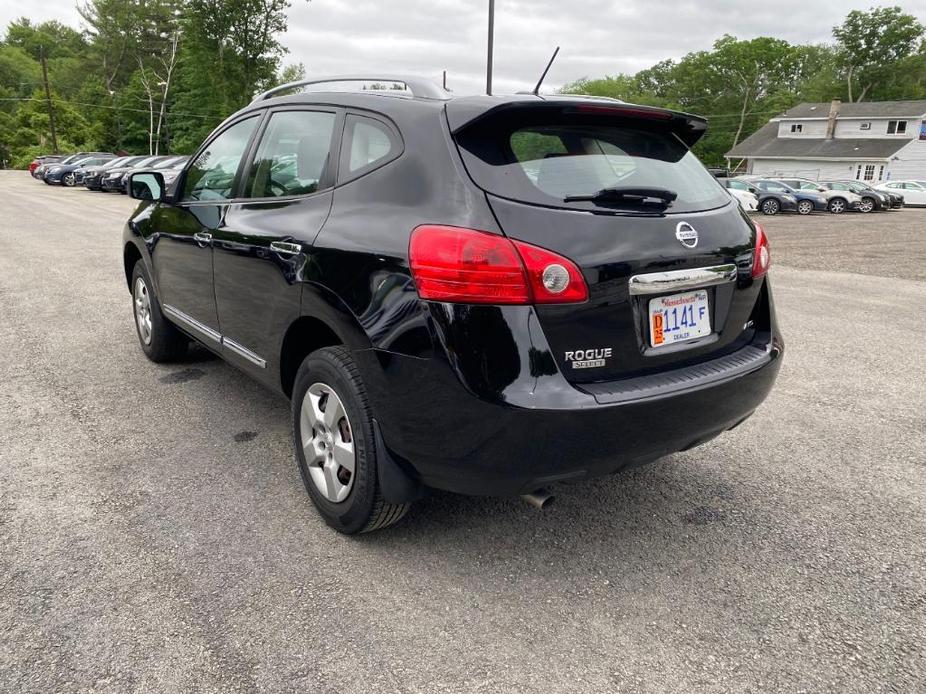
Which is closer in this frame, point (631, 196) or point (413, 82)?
point (631, 196)

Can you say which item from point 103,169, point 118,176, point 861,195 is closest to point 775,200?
point 861,195

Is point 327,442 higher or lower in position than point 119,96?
lower

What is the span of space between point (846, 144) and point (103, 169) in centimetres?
5264

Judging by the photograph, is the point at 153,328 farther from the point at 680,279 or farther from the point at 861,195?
the point at 861,195

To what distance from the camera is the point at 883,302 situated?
26.6 ft

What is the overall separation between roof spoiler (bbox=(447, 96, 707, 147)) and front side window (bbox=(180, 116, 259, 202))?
1.61 metres

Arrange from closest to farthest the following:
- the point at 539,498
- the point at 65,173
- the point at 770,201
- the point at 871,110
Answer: the point at 539,498
the point at 770,201
the point at 65,173
the point at 871,110

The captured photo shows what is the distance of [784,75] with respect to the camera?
80.2 metres

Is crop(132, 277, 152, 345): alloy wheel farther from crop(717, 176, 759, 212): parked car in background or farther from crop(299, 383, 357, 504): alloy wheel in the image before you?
crop(717, 176, 759, 212): parked car in background

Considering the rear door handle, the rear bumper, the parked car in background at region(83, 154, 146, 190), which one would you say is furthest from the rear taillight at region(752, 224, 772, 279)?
the parked car in background at region(83, 154, 146, 190)

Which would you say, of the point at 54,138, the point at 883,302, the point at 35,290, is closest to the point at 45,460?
the point at 35,290

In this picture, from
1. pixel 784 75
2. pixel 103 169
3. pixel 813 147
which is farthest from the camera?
pixel 784 75

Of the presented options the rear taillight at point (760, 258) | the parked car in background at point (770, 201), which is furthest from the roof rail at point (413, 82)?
the parked car in background at point (770, 201)

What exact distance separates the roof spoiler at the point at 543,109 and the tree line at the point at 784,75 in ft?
241
